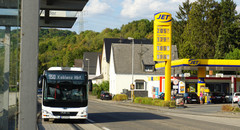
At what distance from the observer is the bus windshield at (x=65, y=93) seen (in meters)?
20.0

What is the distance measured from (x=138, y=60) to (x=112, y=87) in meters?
7.36

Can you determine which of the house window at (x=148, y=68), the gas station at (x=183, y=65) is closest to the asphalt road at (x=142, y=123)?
the gas station at (x=183, y=65)

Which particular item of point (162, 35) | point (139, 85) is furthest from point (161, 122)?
point (139, 85)

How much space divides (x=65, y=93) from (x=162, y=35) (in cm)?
2377

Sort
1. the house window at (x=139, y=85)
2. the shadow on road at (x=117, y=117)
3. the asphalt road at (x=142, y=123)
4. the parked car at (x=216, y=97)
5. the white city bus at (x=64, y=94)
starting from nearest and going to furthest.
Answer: the asphalt road at (x=142, y=123)
the white city bus at (x=64, y=94)
the shadow on road at (x=117, y=117)
the parked car at (x=216, y=97)
the house window at (x=139, y=85)

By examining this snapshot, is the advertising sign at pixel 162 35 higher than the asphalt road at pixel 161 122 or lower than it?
higher

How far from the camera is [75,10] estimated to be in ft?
60.3

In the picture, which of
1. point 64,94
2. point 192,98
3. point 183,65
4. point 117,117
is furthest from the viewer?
point 192,98

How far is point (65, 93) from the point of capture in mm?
20344

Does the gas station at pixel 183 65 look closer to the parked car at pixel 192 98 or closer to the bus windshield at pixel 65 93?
the parked car at pixel 192 98

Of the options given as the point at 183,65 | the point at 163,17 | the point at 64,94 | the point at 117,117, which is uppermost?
the point at 163,17

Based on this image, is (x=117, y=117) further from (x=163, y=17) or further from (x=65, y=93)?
(x=163, y=17)

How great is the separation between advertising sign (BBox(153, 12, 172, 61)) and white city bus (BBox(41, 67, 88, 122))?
22.1m

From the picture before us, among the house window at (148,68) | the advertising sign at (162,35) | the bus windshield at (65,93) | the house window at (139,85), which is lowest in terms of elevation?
the house window at (139,85)
